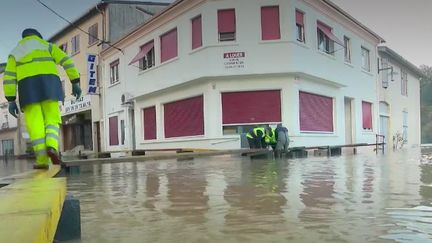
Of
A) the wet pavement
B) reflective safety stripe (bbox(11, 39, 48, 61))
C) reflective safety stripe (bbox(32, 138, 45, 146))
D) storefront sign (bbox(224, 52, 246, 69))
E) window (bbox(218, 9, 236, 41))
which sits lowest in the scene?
the wet pavement

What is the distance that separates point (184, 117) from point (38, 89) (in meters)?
13.8

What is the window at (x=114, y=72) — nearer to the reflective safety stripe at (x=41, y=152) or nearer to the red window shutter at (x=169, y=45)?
the red window shutter at (x=169, y=45)

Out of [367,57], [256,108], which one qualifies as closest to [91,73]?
[256,108]

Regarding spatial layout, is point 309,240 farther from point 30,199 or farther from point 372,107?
point 372,107

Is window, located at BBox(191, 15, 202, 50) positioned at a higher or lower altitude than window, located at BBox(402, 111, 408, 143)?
higher

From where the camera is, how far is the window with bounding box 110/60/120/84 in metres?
24.8

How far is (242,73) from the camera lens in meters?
17.0

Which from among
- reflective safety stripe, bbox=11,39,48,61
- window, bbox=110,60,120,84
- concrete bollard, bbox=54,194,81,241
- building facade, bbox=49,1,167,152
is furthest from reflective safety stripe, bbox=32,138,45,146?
building facade, bbox=49,1,167,152

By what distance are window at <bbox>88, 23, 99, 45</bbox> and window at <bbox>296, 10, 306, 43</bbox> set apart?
13.0m

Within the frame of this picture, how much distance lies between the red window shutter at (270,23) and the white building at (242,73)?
4 centimetres

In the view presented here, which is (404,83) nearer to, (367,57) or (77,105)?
(367,57)

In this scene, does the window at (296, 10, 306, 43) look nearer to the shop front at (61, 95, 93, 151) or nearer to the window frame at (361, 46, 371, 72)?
the window frame at (361, 46, 371, 72)

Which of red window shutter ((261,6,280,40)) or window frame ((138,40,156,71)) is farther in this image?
window frame ((138,40,156,71))

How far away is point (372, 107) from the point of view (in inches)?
988
